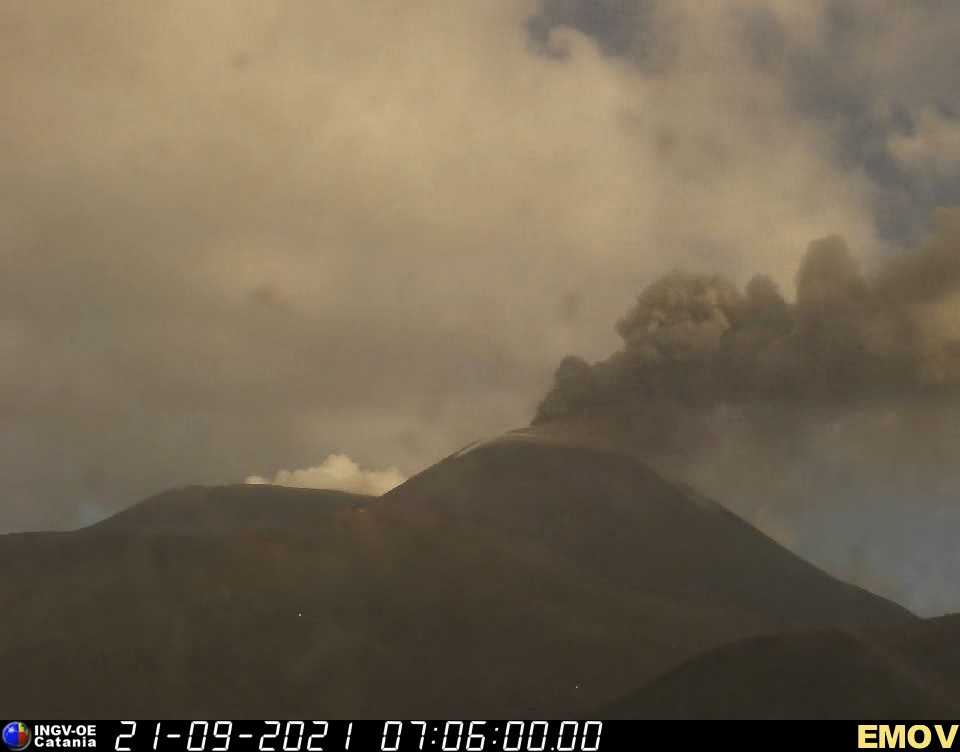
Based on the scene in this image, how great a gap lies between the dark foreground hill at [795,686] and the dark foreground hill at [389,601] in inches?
452

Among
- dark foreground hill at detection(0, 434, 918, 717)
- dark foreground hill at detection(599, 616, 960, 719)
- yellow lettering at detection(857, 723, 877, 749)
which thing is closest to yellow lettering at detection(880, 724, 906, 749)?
yellow lettering at detection(857, 723, 877, 749)

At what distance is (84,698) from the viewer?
286 ft

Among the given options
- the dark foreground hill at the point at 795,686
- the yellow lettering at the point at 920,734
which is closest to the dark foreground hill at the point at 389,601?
the dark foreground hill at the point at 795,686

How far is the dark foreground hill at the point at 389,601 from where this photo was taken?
90.5 m

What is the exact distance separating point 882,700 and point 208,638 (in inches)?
1902

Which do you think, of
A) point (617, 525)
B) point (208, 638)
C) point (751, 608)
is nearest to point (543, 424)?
point (617, 525)

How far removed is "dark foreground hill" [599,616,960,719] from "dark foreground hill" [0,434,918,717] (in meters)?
11.5

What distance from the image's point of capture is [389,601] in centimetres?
10450

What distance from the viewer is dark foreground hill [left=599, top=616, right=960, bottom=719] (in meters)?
74.0

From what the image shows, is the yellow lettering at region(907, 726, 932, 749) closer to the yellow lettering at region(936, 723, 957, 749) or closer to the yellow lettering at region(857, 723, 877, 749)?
the yellow lettering at region(936, 723, 957, 749)

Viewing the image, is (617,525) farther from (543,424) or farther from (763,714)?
(763,714)

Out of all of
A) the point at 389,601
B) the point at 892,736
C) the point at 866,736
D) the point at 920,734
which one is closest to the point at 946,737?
the point at 920,734

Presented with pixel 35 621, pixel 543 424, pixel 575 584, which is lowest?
pixel 35 621

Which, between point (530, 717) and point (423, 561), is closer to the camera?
point (530, 717)
